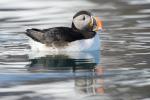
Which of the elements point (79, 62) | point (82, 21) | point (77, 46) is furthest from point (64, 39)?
point (79, 62)

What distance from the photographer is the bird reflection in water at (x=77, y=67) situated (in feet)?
38.7

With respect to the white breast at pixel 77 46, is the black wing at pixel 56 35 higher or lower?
higher

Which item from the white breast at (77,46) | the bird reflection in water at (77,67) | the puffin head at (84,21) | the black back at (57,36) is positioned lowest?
the bird reflection in water at (77,67)

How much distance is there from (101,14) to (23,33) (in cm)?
385

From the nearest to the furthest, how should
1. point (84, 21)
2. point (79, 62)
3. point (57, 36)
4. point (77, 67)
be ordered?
point (77, 67), point (79, 62), point (57, 36), point (84, 21)

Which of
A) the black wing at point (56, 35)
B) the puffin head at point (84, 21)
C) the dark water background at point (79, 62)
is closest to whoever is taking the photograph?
the dark water background at point (79, 62)

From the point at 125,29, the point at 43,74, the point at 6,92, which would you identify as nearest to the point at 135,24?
the point at 125,29

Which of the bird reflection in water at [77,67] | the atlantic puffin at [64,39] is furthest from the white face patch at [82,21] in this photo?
the bird reflection in water at [77,67]

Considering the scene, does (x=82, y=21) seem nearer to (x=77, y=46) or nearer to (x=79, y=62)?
(x=77, y=46)

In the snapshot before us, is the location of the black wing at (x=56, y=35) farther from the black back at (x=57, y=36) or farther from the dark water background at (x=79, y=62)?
the dark water background at (x=79, y=62)

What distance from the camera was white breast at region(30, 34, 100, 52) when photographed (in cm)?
1531

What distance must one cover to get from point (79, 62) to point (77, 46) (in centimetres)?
129

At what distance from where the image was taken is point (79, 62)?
14062 mm

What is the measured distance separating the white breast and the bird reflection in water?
15cm
